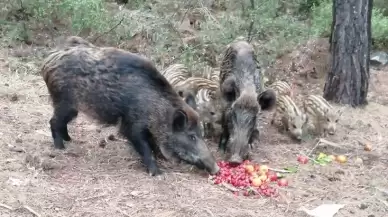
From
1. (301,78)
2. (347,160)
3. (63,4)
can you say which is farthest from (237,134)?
(63,4)

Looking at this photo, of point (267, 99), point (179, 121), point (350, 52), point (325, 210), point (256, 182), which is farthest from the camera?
point (350, 52)

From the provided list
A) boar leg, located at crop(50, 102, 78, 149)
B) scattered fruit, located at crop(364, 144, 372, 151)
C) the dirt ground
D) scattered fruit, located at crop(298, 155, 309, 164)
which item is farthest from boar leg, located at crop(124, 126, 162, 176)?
scattered fruit, located at crop(364, 144, 372, 151)

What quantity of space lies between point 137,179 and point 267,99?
6.00ft

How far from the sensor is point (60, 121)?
691cm

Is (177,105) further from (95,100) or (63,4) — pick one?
(63,4)

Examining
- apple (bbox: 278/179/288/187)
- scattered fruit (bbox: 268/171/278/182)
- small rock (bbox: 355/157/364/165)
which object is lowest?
small rock (bbox: 355/157/364/165)

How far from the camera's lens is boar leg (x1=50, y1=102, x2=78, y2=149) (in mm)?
6828

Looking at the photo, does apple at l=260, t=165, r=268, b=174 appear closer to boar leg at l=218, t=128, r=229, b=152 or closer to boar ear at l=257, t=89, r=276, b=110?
boar leg at l=218, t=128, r=229, b=152

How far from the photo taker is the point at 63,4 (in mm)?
10523

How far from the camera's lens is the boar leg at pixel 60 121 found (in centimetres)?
683

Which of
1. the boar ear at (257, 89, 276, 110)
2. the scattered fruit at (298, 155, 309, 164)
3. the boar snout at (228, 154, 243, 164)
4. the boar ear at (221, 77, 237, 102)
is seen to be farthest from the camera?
the boar ear at (221, 77, 237, 102)

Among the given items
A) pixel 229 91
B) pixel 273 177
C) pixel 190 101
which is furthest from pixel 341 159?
pixel 190 101

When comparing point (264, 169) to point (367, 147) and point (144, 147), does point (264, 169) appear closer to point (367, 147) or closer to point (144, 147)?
point (144, 147)

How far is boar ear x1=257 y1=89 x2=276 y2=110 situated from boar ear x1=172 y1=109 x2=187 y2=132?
114 cm
